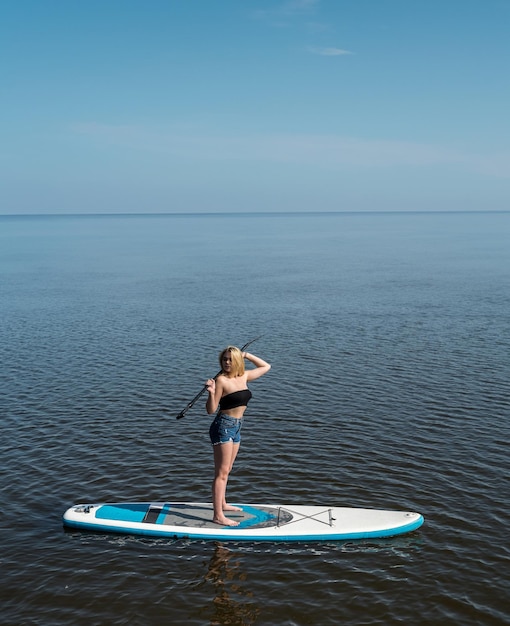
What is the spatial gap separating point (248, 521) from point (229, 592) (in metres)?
2.20

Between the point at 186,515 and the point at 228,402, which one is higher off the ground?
the point at 228,402

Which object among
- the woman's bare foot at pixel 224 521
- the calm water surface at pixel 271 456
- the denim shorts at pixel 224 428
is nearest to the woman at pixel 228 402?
the denim shorts at pixel 224 428

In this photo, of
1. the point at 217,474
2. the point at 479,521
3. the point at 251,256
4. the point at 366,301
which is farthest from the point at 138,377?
the point at 251,256

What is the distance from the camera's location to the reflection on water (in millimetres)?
11938

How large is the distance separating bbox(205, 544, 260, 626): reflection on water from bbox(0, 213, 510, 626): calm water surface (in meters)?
0.04

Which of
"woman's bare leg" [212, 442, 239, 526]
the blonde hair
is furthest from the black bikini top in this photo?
"woman's bare leg" [212, 442, 239, 526]

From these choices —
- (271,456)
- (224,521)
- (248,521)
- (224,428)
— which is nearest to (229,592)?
(224,521)

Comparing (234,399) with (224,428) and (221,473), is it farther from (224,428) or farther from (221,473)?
(221,473)

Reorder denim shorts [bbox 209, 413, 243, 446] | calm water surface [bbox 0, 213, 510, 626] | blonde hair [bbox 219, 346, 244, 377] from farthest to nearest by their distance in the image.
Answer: denim shorts [bbox 209, 413, 243, 446] < blonde hair [bbox 219, 346, 244, 377] < calm water surface [bbox 0, 213, 510, 626]

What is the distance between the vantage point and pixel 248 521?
1467 cm

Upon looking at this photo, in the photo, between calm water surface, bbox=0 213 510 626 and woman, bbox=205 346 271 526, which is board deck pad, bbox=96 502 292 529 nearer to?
calm water surface, bbox=0 213 510 626

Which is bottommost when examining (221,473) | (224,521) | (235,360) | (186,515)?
(186,515)

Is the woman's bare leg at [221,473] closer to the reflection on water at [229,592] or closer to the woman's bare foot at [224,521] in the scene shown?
the woman's bare foot at [224,521]

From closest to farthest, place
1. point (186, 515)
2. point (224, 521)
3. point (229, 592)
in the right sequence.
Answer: point (229, 592) < point (224, 521) < point (186, 515)
